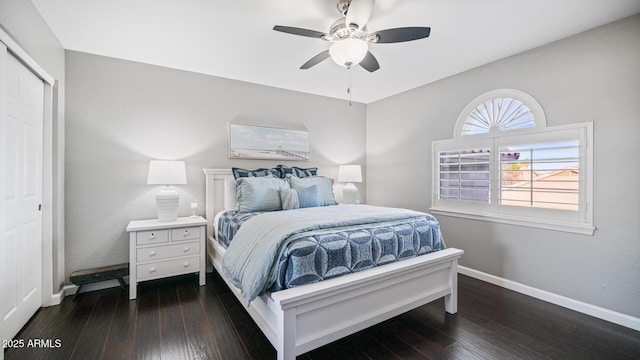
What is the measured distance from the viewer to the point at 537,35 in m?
2.52

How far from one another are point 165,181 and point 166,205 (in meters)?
0.27

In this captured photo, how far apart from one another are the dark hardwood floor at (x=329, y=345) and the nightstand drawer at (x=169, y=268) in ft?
0.80

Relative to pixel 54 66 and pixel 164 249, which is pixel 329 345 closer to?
pixel 164 249

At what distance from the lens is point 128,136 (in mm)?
3088

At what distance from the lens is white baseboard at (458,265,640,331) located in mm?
2225

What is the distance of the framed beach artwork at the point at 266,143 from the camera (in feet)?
12.3

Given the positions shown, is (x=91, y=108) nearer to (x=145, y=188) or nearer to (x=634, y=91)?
(x=145, y=188)

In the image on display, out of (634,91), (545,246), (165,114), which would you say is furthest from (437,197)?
(165,114)

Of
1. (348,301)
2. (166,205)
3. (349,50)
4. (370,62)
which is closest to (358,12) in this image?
(349,50)

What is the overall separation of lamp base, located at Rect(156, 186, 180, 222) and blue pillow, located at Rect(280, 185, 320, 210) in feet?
3.94

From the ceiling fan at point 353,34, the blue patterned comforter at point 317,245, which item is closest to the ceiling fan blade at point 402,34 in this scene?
the ceiling fan at point 353,34

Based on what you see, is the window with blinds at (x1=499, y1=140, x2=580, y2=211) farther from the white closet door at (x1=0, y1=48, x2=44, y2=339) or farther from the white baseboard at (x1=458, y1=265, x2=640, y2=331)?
the white closet door at (x1=0, y1=48, x2=44, y2=339)

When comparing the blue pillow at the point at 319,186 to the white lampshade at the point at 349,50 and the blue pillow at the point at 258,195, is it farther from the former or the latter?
the white lampshade at the point at 349,50

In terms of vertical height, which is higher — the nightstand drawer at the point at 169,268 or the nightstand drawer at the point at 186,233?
the nightstand drawer at the point at 186,233
